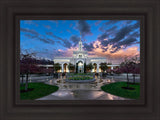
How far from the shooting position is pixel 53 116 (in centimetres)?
132

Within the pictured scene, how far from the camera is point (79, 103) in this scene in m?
1.41

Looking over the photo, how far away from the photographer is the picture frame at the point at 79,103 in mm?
1311

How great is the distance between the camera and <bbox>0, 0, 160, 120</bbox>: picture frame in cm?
131
